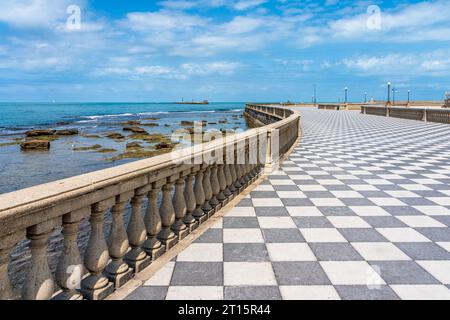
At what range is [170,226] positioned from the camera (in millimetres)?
3957

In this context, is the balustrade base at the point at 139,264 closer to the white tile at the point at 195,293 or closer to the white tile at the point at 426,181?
the white tile at the point at 195,293

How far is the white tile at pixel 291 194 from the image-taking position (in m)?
6.02

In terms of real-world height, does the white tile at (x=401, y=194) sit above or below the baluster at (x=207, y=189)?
below

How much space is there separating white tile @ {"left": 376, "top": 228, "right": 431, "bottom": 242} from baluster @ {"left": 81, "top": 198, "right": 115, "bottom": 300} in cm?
321

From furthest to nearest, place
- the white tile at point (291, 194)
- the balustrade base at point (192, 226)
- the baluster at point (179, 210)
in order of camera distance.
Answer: the white tile at point (291, 194), the balustrade base at point (192, 226), the baluster at point (179, 210)

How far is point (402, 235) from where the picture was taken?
428 centimetres

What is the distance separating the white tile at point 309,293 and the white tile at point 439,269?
41.4 inches

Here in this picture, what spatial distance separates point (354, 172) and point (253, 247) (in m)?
5.07

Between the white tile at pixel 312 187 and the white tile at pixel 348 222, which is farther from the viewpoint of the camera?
the white tile at pixel 312 187

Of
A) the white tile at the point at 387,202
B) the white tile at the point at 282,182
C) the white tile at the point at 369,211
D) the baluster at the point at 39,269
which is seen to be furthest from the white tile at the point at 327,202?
the baluster at the point at 39,269

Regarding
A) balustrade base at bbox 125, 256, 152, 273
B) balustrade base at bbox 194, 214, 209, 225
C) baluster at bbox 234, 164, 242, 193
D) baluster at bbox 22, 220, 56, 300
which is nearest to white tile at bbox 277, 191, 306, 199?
baluster at bbox 234, 164, 242, 193

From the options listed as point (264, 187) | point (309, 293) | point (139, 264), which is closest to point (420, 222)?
point (309, 293)

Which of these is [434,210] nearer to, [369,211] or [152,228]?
[369,211]

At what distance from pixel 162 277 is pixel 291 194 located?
3499 mm
